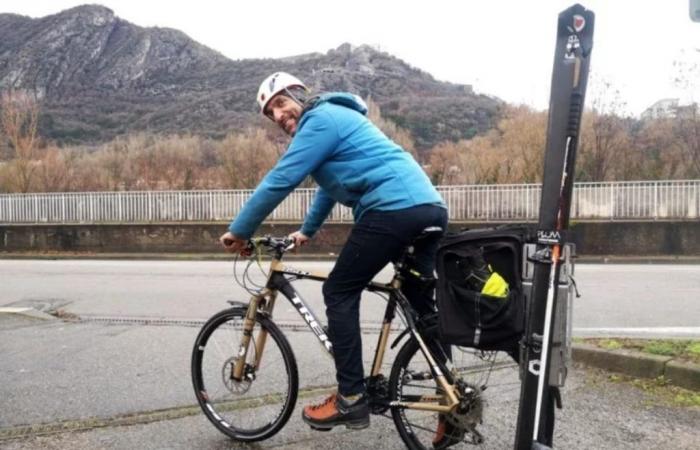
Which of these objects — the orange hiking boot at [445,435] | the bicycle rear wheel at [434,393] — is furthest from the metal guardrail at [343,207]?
the orange hiking boot at [445,435]

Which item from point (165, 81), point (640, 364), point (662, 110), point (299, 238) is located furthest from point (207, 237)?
point (165, 81)

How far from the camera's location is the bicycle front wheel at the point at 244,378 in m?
4.02

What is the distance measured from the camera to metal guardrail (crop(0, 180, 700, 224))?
19.0 metres

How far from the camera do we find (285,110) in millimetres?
3805

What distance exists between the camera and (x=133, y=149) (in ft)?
120

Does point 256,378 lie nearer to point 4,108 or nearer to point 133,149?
point 4,108

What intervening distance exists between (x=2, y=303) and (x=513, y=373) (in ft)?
24.7

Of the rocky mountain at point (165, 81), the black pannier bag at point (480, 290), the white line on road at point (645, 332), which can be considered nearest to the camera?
the black pannier bag at point (480, 290)

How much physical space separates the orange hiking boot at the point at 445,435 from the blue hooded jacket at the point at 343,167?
1179 millimetres

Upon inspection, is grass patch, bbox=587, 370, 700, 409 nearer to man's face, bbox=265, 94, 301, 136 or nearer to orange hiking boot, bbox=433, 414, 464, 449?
orange hiking boot, bbox=433, 414, 464, 449

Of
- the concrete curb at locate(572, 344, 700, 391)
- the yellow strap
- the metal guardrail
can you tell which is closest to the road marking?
the concrete curb at locate(572, 344, 700, 391)

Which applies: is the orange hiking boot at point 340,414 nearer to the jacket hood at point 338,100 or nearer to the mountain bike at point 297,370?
the mountain bike at point 297,370

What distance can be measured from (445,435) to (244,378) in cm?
123

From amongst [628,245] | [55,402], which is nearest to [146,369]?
[55,402]
